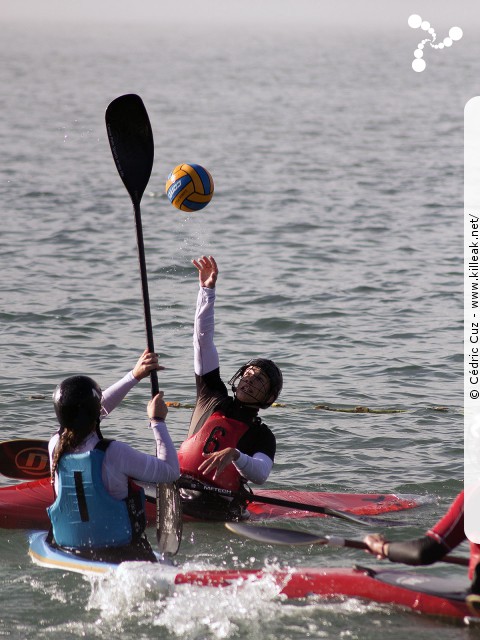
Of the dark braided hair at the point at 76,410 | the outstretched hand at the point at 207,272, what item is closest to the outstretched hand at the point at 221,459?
the dark braided hair at the point at 76,410

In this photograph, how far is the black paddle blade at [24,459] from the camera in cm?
735

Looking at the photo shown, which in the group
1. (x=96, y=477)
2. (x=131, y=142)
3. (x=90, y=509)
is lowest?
(x=90, y=509)

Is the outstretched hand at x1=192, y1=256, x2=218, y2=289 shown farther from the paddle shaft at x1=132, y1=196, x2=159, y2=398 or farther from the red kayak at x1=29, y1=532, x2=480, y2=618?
the red kayak at x1=29, y1=532, x2=480, y2=618

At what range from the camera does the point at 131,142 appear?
307 inches

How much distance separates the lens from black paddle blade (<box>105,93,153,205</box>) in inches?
302

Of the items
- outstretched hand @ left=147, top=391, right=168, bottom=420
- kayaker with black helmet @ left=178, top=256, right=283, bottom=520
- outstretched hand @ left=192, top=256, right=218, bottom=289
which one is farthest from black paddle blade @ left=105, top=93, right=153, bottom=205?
outstretched hand @ left=147, top=391, right=168, bottom=420

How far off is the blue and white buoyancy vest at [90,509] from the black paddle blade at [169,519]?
Result: 487mm

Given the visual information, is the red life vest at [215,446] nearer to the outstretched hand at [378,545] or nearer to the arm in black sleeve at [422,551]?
the outstretched hand at [378,545]

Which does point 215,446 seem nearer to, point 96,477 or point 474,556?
point 96,477

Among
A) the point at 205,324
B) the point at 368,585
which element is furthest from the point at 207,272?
the point at 368,585

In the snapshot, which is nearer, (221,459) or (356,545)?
(356,545)

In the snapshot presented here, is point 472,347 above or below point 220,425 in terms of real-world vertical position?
above

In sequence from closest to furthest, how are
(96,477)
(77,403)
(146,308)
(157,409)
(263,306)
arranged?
(77,403) → (96,477) → (157,409) → (146,308) → (263,306)

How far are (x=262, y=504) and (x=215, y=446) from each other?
0.68m
